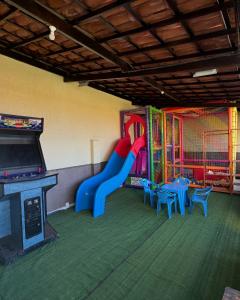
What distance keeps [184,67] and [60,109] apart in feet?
9.53

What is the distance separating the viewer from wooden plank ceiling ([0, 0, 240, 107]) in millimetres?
2357

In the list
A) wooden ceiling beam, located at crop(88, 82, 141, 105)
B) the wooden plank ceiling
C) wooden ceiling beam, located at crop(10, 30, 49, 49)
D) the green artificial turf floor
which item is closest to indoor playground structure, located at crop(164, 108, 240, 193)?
wooden ceiling beam, located at crop(88, 82, 141, 105)

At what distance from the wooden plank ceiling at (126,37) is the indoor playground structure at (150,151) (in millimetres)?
1721

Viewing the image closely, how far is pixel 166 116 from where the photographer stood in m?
7.42

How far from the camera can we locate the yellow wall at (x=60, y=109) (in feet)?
12.9

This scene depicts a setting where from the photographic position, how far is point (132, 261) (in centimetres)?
292

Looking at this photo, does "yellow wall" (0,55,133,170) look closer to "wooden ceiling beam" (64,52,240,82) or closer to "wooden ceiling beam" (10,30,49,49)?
"wooden ceiling beam" (10,30,49,49)

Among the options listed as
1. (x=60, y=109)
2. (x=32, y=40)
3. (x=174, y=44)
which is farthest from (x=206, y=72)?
(x=60, y=109)

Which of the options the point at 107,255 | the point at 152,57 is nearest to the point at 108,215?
the point at 107,255

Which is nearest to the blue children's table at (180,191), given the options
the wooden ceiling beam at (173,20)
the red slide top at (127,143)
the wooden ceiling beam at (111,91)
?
the red slide top at (127,143)

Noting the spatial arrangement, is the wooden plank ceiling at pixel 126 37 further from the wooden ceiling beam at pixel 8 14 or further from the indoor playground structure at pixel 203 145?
the indoor playground structure at pixel 203 145

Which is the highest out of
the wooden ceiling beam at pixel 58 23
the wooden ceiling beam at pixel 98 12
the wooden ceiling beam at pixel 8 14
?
the wooden ceiling beam at pixel 8 14

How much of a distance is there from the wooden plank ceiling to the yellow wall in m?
0.29

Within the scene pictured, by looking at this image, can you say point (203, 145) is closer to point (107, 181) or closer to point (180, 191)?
point (180, 191)
